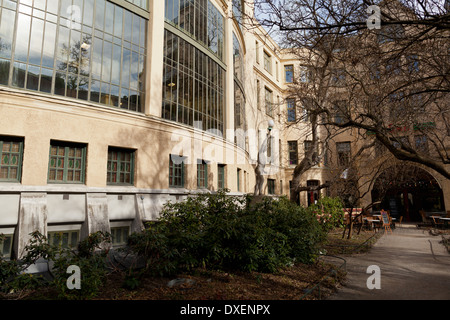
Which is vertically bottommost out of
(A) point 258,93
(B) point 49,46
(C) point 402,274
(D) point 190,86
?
(C) point 402,274

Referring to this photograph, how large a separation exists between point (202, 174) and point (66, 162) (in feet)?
22.3

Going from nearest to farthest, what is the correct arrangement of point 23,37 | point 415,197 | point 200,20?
point 23,37 → point 200,20 → point 415,197

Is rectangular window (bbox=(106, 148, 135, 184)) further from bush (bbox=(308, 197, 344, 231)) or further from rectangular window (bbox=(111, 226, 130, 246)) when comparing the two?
bush (bbox=(308, 197, 344, 231))

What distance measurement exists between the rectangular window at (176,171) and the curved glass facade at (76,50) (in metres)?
2.75

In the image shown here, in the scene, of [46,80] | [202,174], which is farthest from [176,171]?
[46,80]

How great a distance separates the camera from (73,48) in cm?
1021

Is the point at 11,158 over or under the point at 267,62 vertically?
under

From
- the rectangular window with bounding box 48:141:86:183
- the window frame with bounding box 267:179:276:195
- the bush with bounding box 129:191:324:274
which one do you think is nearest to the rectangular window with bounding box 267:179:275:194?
the window frame with bounding box 267:179:276:195

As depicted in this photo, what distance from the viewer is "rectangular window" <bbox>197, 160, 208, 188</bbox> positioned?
573 inches

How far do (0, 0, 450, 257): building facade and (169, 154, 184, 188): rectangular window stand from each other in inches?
1.9

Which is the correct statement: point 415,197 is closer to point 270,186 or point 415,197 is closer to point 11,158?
point 270,186

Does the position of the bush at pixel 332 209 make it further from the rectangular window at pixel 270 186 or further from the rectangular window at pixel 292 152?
the rectangular window at pixel 292 152

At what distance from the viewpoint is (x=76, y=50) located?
10.3m

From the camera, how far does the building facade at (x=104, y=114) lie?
8.79 metres
